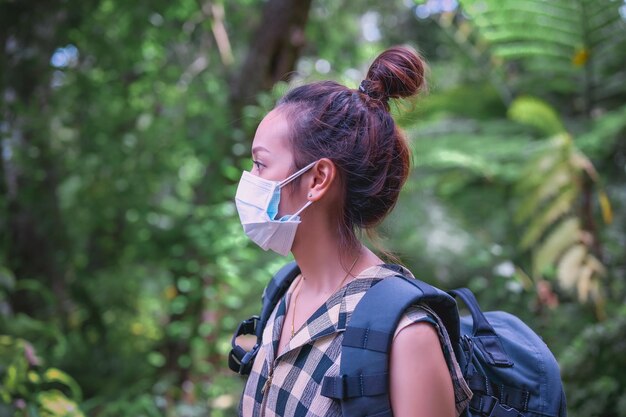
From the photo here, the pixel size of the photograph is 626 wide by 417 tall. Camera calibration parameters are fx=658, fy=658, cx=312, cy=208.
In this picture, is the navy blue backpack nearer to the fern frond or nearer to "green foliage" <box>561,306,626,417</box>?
"green foliage" <box>561,306,626,417</box>

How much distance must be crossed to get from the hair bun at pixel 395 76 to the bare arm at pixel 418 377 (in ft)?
2.07

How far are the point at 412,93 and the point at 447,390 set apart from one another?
0.75 meters

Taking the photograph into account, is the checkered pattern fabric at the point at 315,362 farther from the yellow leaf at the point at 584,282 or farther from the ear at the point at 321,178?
the yellow leaf at the point at 584,282

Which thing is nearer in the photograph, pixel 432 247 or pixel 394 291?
pixel 394 291

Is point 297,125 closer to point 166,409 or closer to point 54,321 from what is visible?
point 166,409

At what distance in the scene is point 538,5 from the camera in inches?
195

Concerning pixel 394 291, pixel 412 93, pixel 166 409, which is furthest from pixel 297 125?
pixel 166 409

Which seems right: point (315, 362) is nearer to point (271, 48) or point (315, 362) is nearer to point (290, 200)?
point (290, 200)

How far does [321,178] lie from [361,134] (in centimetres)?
14

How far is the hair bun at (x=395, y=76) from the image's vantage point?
5.45 feet

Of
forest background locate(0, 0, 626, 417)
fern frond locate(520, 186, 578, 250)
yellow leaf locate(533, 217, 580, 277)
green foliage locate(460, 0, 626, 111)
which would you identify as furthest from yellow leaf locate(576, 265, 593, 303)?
green foliage locate(460, 0, 626, 111)

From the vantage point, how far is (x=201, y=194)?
4516 mm

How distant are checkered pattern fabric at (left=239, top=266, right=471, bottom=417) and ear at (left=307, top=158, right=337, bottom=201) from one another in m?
0.22

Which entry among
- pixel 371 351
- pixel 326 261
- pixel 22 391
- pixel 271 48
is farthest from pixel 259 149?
pixel 271 48
